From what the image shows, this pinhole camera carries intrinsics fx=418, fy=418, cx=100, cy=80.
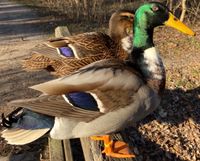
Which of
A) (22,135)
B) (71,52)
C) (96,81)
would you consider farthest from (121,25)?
(22,135)

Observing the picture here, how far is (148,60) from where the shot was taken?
3244mm

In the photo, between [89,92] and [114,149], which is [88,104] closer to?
[89,92]

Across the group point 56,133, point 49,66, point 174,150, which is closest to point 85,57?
point 49,66

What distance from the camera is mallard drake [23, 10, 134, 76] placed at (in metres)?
4.09

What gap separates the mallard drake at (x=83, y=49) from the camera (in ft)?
13.4

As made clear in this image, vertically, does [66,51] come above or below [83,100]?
below

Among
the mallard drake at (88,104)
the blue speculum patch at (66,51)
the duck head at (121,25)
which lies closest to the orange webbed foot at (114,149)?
the mallard drake at (88,104)

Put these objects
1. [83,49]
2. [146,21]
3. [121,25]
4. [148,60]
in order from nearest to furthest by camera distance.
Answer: [148,60]
[146,21]
[83,49]
[121,25]

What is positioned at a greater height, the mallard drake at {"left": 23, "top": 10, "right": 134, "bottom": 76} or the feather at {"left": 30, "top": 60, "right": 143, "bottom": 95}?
the feather at {"left": 30, "top": 60, "right": 143, "bottom": 95}

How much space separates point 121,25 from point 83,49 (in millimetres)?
526

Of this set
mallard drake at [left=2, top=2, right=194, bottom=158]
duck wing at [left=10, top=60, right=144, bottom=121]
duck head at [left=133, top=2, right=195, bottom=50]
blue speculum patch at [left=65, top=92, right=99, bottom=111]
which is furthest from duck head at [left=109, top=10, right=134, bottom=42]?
blue speculum patch at [left=65, top=92, right=99, bottom=111]

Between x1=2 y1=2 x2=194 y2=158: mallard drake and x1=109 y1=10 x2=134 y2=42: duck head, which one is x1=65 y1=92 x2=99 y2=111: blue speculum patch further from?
x1=109 y1=10 x2=134 y2=42: duck head

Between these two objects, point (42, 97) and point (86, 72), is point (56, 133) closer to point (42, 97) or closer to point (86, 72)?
point (42, 97)

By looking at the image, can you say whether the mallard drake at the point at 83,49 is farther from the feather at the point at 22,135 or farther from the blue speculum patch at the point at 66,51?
the feather at the point at 22,135
